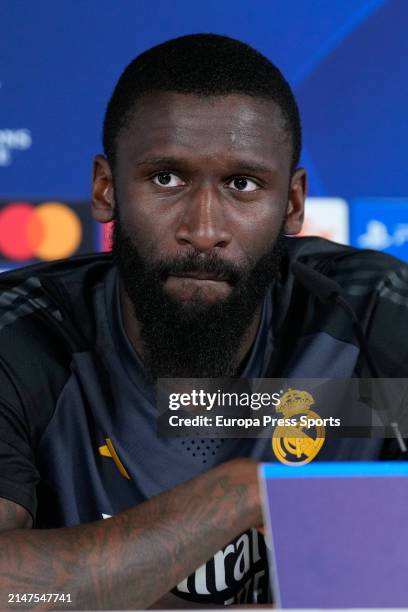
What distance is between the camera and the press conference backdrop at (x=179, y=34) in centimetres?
150

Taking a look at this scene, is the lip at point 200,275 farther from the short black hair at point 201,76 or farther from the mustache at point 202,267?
the short black hair at point 201,76

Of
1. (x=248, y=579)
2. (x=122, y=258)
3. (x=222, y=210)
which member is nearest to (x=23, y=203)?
(x=122, y=258)

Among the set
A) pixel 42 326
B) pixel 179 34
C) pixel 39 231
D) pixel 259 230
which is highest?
pixel 179 34

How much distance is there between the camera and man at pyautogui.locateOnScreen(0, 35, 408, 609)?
3.22ft

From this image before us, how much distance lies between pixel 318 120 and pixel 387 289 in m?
0.50

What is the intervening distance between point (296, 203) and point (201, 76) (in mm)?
245

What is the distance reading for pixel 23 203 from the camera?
1.51 metres

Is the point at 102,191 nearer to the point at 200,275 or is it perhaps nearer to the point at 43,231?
the point at 200,275

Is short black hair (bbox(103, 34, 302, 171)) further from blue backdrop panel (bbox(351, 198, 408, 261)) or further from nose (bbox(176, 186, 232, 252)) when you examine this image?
blue backdrop panel (bbox(351, 198, 408, 261))

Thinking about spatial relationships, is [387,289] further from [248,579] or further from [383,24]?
[383,24]

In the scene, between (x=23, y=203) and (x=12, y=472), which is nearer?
(x=12, y=472)

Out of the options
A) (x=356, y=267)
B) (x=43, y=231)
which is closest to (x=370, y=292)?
(x=356, y=267)

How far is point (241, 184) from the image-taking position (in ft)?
3.35

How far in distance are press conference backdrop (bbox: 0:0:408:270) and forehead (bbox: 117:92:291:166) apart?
49cm
